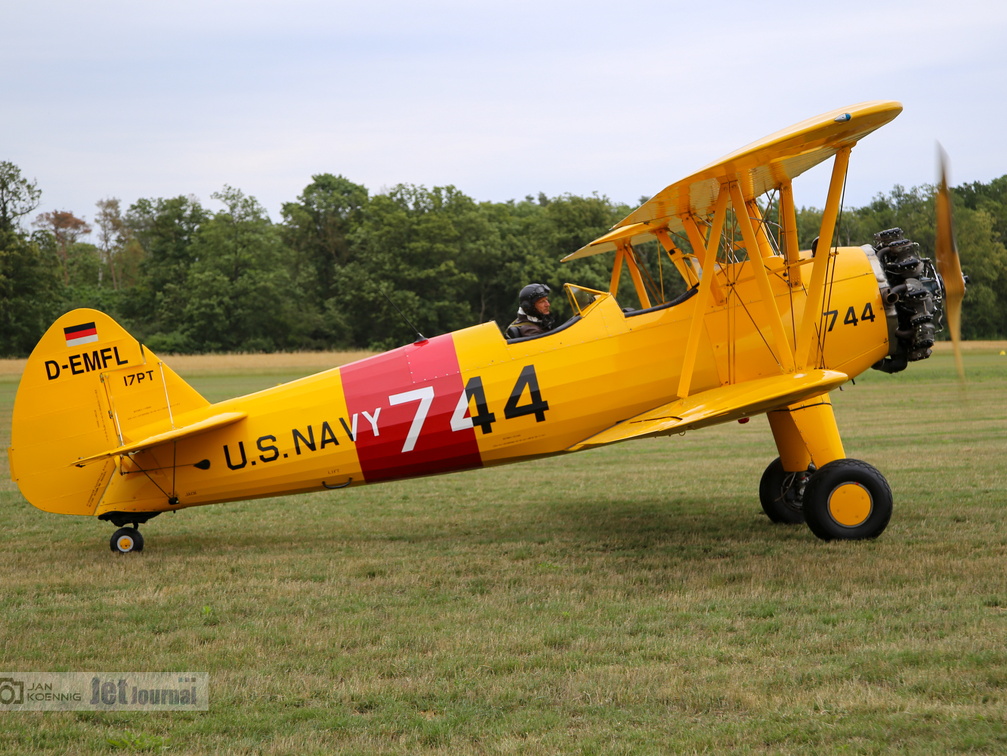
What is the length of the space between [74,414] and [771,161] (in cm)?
618

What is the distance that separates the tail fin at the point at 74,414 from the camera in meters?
7.48

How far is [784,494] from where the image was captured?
786 cm

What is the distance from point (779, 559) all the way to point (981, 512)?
2570 mm

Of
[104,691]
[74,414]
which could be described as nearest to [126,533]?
[74,414]

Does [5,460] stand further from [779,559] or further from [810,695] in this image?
[810,695]

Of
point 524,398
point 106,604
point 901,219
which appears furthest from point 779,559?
point 901,219

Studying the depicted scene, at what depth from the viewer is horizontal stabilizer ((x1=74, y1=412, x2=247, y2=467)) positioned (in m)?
6.99

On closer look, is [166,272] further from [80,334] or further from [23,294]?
[80,334]

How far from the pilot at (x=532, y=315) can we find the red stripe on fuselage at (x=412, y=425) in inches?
27.7

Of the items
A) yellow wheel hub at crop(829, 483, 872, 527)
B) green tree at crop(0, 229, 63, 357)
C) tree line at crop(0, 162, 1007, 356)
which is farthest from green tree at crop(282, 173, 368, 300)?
yellow wheel hub at crop(829, 483, 872, 527)

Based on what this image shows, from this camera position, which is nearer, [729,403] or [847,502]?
[729,403]

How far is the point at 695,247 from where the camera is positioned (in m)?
8.03

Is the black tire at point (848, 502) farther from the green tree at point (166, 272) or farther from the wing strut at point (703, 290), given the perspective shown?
the green tree at point (166, 272)

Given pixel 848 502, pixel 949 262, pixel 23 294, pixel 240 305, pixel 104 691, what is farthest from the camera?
pixel 240 305
